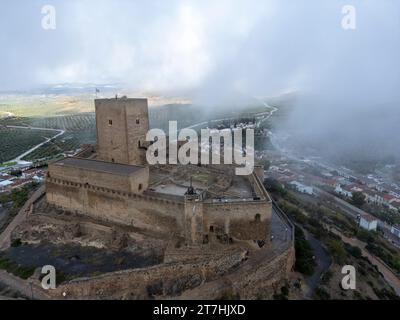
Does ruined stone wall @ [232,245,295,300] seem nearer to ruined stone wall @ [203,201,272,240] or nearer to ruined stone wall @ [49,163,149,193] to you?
ruined stone wall @ [203,201,272,240]

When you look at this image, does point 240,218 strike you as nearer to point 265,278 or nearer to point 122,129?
point 265,278

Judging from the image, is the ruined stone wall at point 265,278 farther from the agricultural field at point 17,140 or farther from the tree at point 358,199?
the agricultural field at point 17,140

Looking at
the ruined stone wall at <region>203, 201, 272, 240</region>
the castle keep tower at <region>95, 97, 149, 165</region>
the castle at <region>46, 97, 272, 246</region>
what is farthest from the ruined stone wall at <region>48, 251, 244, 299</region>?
the castle keep tower at <region>95, 97, 149, 165</region>

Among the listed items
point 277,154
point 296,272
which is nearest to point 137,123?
point 296,272

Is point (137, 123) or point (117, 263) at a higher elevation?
point (137, 123)

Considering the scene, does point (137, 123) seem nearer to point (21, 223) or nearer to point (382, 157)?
point (21, 223)

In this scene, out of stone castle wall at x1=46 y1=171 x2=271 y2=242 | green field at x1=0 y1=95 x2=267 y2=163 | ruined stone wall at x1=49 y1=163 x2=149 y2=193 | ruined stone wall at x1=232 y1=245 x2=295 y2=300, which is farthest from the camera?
green field at x1=0 y1=95 x2=267 y2=163
